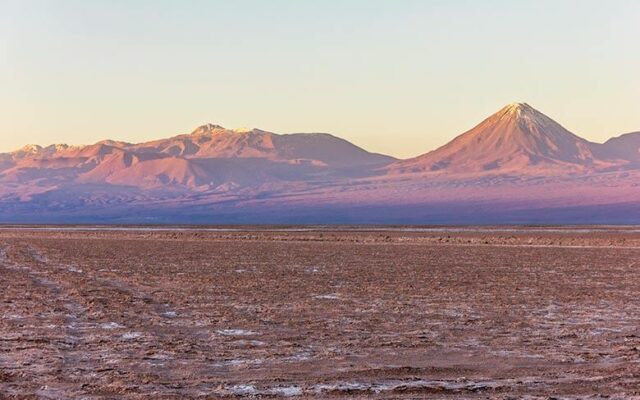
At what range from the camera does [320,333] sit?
1645 cm

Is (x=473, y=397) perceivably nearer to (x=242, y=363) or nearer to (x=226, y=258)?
(x=242, y=363)

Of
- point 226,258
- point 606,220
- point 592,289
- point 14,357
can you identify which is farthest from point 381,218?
point 14,357

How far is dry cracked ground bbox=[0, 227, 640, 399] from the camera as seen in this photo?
1198 centimetres

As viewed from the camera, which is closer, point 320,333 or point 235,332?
point 320,333

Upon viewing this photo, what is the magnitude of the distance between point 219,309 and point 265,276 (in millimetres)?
9586

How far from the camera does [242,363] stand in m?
13.5

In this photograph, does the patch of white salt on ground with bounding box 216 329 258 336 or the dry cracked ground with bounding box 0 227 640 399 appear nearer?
the dry cracked ground with bounding box 0 227 640 399

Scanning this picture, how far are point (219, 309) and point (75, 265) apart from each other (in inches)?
666

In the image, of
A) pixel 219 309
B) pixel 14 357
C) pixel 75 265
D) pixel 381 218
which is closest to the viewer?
pixel 14 357

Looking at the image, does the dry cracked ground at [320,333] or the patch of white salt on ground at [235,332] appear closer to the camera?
the dry cracked ground at [320,333]

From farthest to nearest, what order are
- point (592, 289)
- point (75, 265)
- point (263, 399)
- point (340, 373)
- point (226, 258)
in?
point (226, 258)
point (75, 265)
point (592, 289)
point (340, 373)
point (263, 399)

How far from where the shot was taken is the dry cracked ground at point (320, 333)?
472 inches

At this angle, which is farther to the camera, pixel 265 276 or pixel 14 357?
pixel 265 276

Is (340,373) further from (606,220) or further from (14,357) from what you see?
(606,220)
